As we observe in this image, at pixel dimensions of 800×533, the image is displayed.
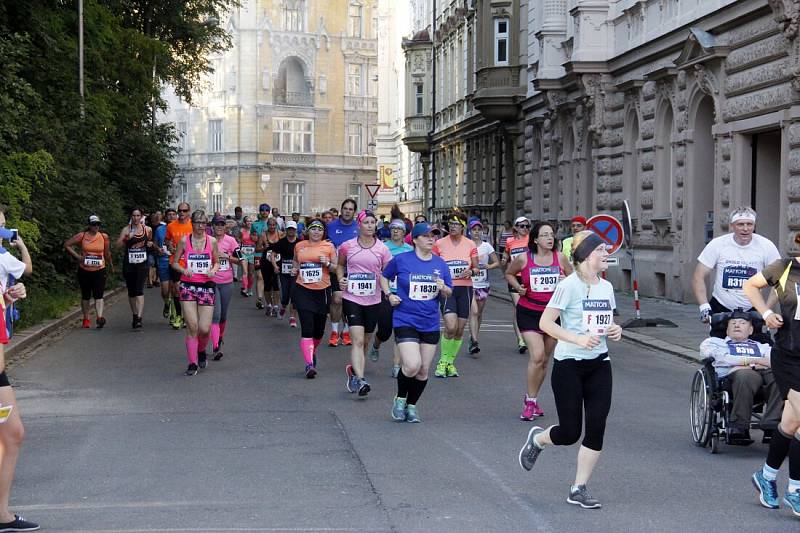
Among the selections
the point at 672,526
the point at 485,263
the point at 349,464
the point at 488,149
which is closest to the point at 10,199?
the point at 485,263

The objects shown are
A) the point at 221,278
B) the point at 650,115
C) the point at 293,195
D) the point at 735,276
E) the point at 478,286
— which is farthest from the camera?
the point at 293,195

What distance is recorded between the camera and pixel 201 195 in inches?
3423

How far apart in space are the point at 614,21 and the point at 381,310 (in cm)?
1881

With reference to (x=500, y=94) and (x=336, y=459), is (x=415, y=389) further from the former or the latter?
(x=500, y=94)

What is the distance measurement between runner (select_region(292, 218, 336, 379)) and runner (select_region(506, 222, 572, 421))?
2940 mm

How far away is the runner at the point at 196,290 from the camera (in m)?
14.9

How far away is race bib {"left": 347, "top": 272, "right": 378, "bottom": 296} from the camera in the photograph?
13.1 meters

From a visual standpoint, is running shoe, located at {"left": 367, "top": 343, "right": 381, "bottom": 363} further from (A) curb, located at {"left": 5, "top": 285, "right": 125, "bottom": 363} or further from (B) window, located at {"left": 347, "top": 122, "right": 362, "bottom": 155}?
(B) window, located at {"left": 347, "top": 122, "right": 362, "bottom": 155}

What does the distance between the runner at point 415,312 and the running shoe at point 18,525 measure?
4434 millimetres

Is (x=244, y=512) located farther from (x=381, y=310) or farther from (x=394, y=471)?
(x=381, y=310)

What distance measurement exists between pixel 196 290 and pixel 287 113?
2844 inches

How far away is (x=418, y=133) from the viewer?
6238cm

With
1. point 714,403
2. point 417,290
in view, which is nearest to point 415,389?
point 417,290

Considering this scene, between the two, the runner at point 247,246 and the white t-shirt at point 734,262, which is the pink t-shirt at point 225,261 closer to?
the white t-shirt at point 734,262
